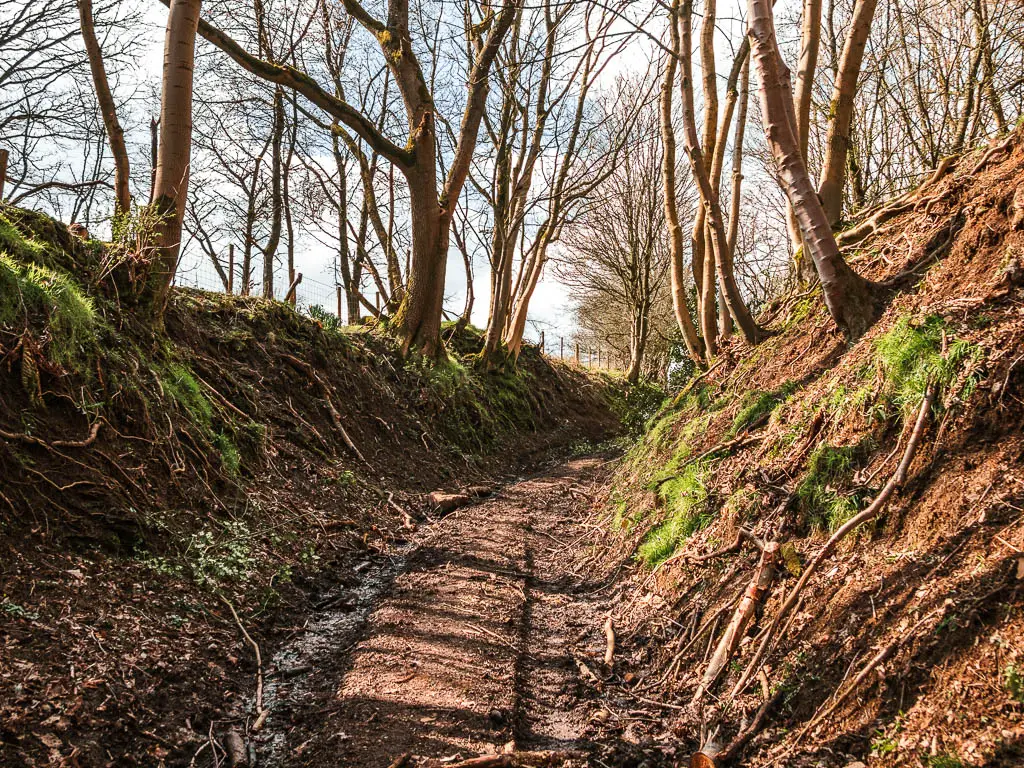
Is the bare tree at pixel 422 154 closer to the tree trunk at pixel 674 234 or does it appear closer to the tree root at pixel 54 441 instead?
the tree trunk at pixel 674 234

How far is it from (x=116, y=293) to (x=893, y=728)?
6.11 metres

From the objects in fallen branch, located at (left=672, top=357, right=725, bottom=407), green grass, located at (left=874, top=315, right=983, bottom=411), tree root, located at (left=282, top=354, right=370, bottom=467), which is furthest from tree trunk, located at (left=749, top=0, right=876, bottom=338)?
tree root, located at (left=282, top=354, right=370, bottom=467)

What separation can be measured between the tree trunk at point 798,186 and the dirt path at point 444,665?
273 centimetres

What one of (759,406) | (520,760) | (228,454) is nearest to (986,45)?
(759,406)

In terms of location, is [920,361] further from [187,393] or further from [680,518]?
[187,393]

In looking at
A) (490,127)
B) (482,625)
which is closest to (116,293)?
(482,625)


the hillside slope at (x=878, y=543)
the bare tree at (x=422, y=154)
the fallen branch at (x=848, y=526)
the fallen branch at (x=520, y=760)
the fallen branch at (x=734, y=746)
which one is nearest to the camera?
the hillside slope at (x=878, y=543)

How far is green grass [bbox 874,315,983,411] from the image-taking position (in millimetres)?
2742

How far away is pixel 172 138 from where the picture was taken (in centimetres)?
579

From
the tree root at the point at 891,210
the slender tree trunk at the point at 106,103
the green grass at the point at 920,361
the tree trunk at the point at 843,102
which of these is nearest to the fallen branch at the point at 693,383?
the tree root at the point at 891,210

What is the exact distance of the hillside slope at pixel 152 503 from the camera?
2.71 metres

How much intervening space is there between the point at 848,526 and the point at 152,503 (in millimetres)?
4222

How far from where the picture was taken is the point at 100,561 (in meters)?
3.49

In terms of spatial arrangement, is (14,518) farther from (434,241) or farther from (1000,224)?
(434,241)
